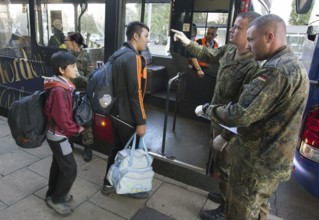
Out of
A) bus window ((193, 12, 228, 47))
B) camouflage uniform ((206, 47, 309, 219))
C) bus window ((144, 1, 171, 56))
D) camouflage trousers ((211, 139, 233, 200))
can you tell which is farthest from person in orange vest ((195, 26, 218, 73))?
camouflage uniform ((206, 47, 309, 219))

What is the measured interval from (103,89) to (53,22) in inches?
70.7

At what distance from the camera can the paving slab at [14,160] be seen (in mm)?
2711

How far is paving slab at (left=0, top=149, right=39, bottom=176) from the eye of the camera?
2.71 m

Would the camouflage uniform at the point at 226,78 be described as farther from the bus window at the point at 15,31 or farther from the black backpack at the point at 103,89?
the bus window at the point at 15,31

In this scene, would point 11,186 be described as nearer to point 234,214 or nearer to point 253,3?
point 234,214

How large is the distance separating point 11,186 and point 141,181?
134 cm

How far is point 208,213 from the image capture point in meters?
2.13

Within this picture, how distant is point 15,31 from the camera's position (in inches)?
145

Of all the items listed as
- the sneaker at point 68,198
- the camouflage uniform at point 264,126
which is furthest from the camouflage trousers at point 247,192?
the sneaker at point 68,198

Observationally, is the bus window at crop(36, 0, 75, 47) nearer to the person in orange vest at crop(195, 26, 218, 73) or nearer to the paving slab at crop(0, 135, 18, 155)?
the paving slab at crop(0, 135, 18, 155)

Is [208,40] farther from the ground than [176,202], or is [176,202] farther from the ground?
[208,40]

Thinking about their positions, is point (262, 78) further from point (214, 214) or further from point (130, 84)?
point (214, 214)

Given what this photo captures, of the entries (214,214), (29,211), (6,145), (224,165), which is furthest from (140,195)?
(6,145)

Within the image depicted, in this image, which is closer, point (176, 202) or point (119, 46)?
point (176, 202)
